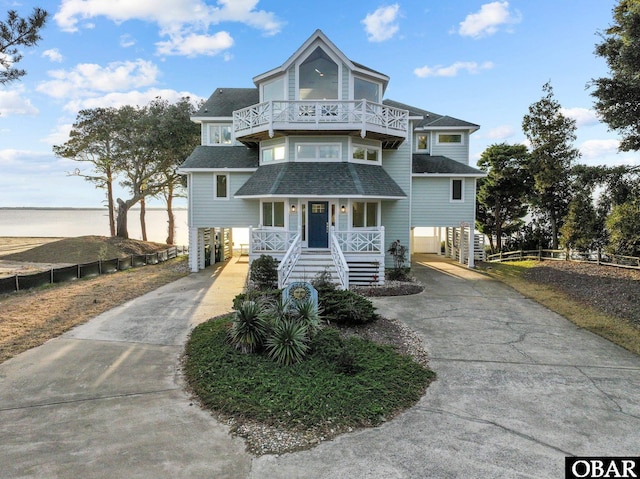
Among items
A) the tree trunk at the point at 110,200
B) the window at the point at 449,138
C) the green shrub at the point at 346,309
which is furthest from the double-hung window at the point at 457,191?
the tree trunk at the point at 110,200

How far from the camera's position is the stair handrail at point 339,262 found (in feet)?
46.2

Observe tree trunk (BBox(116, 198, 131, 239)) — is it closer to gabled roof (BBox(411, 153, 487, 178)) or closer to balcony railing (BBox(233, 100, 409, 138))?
balcony railing (BBox(233, 100, 409, 138))

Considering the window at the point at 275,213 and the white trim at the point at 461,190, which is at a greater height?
the white trim at the point at 461,190

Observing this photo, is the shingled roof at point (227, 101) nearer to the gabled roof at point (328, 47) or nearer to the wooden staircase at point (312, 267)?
the gabled roof at point (328, 47)

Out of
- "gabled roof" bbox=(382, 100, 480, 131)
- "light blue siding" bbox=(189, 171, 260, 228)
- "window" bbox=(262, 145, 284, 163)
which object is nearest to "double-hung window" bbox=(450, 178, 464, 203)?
"gabled roof" bbox=(382, 100, 480, 131)

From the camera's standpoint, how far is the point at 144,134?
29.8 metres

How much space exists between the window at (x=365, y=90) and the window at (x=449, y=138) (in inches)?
230

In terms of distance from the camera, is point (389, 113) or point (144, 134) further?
point (144, 134)

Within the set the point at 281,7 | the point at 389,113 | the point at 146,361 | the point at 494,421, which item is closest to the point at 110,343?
the point at 146,361

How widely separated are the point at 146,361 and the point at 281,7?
17.6 metres

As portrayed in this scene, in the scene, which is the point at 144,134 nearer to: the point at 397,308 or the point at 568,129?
the point at 397,308

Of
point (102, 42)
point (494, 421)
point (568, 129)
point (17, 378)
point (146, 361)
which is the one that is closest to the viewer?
point (494, 421)

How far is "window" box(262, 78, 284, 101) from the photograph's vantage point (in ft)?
60.7

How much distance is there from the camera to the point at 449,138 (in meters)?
23.1
